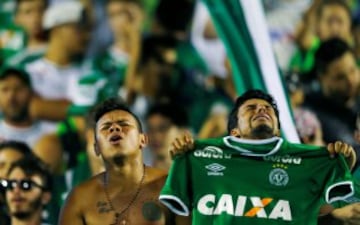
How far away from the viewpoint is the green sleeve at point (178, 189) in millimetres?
7438

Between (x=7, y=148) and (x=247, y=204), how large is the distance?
2291mm

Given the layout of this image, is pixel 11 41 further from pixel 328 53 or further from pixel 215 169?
pixel 215 169

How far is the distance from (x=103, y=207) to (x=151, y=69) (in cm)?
359

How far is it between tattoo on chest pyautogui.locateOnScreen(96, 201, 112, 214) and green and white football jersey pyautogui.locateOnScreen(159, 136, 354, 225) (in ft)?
1.54

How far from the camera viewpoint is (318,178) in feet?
24.6

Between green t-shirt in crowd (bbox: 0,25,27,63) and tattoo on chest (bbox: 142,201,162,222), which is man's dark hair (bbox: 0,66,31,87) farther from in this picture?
tattoo on chest (bbox: 142,201,162,222)

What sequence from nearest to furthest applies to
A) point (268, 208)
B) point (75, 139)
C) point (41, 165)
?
point (268, 208) < point (41, 165) < point (75, 139)

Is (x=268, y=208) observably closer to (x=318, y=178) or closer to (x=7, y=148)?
(x=318, y=178)

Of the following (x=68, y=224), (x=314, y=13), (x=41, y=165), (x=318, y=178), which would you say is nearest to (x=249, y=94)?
(x=318, y=178)

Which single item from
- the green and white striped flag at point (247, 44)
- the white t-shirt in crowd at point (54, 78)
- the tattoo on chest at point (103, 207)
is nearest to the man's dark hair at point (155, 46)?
the white t-shirt in crowd at point (54, 78)

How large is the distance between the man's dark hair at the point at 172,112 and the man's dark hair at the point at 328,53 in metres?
0.97

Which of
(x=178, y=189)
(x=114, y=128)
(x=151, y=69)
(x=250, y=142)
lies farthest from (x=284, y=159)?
(x=151, y=69)

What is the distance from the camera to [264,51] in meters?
9.96

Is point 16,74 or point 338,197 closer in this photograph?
point 338,197
